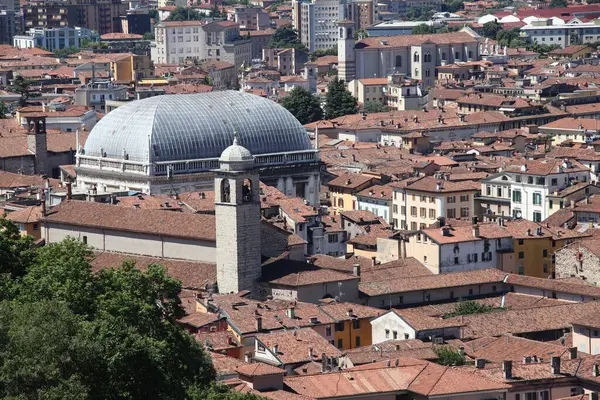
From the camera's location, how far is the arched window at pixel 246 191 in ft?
220

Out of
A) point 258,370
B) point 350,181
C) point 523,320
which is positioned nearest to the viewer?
point 258,370

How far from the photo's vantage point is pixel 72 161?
98.8 meters

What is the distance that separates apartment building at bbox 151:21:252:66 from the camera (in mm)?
188125

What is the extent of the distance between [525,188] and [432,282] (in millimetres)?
19295

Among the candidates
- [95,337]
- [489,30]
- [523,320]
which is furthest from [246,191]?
[489,30]

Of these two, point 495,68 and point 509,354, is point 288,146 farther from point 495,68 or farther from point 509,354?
point 495,68

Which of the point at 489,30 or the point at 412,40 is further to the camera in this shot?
the point at 489,30

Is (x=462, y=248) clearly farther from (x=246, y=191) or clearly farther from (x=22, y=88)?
(x=22, y=88)

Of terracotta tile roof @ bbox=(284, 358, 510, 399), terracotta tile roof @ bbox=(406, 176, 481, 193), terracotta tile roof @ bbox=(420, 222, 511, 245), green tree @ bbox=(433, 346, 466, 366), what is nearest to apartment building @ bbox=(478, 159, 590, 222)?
terracotta tile roof @ bbox=(406, 176, 481, 193)

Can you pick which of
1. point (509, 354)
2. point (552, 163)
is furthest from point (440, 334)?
point (552, 163)

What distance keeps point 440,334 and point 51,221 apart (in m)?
17.5

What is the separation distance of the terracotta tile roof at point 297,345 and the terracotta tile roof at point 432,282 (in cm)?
864

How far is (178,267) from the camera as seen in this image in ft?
224

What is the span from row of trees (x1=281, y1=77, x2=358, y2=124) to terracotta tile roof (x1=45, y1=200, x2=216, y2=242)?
5414 cm
